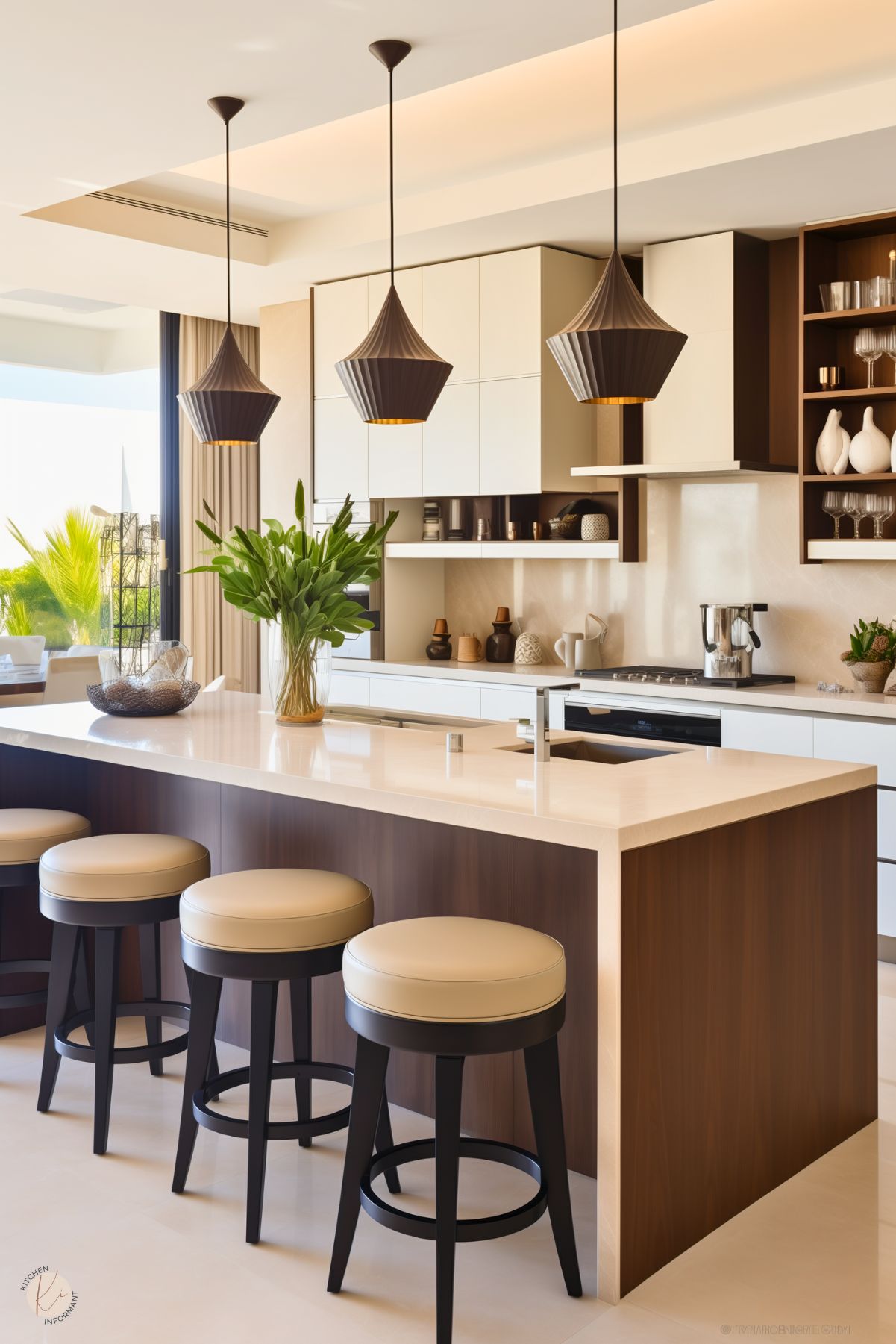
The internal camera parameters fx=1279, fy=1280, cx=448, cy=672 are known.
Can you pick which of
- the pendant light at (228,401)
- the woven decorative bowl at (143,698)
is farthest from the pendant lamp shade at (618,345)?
the woven decorative bowl at (143,698)

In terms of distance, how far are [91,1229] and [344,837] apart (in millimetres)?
1088

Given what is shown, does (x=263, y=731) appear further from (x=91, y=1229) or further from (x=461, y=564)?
(x=461, y=564)

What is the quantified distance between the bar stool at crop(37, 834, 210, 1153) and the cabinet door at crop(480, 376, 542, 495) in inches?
112

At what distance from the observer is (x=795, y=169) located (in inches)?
166

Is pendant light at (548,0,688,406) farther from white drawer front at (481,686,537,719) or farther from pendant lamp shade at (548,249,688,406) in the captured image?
white drawer front at (481,686,537,719)

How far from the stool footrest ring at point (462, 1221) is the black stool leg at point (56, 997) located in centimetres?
102

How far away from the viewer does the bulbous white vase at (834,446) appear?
4805 millimetres

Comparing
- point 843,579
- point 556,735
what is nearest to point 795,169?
point 843,579

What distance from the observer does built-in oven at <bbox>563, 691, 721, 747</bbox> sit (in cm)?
Result: 486

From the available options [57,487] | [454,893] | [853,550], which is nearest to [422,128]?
[853,550]

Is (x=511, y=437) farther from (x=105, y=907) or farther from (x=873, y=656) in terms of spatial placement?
(x=105, y=907)

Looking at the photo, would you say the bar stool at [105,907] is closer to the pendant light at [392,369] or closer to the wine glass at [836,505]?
the pendant light at [392,369]

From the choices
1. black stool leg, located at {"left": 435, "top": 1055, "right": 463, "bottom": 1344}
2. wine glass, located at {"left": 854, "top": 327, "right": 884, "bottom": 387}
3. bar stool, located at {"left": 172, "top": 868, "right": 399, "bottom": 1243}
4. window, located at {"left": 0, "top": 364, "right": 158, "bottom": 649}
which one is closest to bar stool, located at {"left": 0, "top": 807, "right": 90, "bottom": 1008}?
bar stool, located at {"left": 172, "top": 868, "right": 399, "bottom": 1243}

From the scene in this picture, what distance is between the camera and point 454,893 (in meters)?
3.02
